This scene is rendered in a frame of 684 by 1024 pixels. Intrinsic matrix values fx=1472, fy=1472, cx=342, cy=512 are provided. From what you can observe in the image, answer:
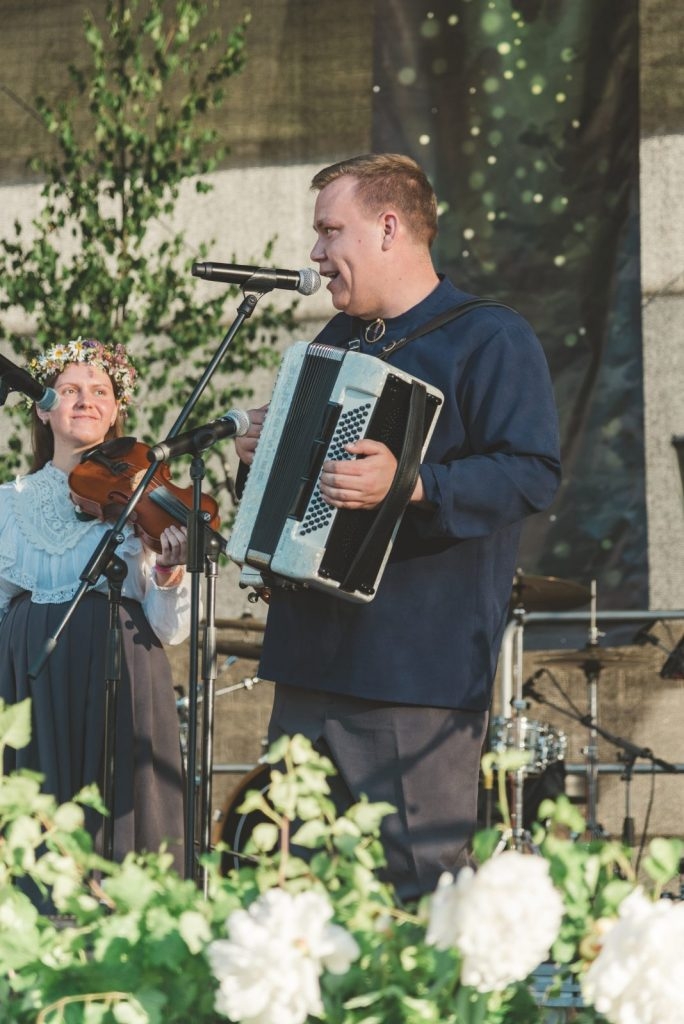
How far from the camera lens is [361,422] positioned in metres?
2.46

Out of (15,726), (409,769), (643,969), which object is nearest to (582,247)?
(409,769)

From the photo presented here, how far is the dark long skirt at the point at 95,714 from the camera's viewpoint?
133 inches

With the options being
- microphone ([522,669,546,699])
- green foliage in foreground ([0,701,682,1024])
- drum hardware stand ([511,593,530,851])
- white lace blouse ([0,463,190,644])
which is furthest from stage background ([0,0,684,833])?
green foliage in foreground ([0,701,682,1024])

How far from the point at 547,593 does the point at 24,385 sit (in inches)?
116

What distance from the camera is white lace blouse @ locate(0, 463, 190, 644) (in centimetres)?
346

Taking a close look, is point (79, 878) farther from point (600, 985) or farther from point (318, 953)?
point (600, 985)

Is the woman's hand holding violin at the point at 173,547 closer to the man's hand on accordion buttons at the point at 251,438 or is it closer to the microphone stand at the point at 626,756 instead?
the man's hand on accordion buttons at the point at 251,438

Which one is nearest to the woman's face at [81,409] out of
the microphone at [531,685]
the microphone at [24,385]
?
the microphone at [24,385]

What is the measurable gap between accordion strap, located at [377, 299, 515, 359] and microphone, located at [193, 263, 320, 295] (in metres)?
0.35

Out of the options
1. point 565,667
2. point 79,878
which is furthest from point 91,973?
point 565,667

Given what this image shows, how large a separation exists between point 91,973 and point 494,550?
63.2 inches

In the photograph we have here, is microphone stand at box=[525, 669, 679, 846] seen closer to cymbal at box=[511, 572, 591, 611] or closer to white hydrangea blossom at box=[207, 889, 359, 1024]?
cymbal at box=[511, 572, 591, 611]

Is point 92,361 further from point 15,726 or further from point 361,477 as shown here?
point 15,726

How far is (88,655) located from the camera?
136 inches
